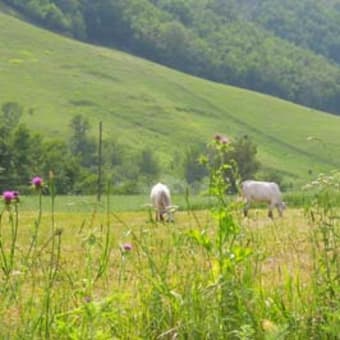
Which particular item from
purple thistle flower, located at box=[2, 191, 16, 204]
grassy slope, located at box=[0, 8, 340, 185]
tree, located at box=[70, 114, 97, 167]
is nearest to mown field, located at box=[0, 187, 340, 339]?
purple thistle flower, located at box=[2, 191, 16, 204]

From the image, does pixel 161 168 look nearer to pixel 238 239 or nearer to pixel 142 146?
pixel 142 146

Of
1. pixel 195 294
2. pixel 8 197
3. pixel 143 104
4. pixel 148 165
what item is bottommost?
pixel 148 165

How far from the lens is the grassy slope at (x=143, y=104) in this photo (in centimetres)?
12269

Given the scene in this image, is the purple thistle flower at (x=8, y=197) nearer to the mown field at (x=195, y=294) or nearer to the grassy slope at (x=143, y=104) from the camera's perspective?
the mown field at (x=195, y=294)

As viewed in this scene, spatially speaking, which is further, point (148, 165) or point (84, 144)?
point (84, 144)

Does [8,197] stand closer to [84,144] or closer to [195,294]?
[195,294]

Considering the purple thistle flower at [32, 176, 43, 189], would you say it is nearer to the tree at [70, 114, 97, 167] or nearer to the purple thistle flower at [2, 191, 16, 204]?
the purple thistle flower at [2, 191, 16, 204]

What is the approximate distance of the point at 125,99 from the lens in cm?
13412

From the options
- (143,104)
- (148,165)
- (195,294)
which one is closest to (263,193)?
(195,294)

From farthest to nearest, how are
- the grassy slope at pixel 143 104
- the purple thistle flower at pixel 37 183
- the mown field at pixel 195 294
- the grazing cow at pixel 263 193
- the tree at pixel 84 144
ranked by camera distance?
the grassy slope at pixel 143 104
the tree at pixel 84 144
the grazing cow at pixel 263 193
the mown field at pixel 195 294
the purple thistle flower at pixel 37 183

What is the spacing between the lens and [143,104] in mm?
→ 132750

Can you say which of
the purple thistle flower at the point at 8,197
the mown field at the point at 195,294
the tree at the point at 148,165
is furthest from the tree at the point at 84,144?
the purple thistle flower at the point at 8,197

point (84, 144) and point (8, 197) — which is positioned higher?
point (8, 197)

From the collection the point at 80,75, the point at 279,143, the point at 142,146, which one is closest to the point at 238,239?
the point at 142,146
